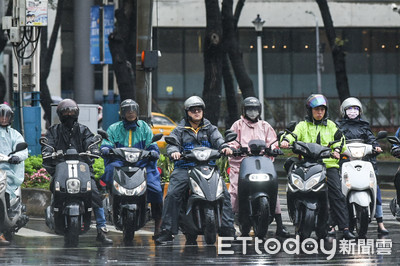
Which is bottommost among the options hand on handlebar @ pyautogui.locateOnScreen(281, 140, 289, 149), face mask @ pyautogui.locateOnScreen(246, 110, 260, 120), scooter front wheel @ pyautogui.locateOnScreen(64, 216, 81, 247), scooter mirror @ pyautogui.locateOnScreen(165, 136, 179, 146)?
scooter front wheel @ pyautogui.locateOnScreen(64, 216, 81, 247)

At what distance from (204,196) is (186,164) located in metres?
0.80

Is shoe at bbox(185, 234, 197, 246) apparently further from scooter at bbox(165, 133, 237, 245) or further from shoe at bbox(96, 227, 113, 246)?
shoe at bbox(96, 227, 113, 246)

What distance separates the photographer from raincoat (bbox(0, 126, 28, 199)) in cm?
1208

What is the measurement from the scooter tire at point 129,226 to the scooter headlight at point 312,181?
196cm

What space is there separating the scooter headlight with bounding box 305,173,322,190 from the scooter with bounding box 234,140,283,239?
39 cm

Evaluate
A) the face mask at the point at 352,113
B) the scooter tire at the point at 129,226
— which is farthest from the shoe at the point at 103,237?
the face mask at the point at 352,113

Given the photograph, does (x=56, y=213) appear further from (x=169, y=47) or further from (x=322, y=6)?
(x=169, y=47)

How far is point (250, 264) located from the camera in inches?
392

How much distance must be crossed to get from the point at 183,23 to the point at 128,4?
104 ft

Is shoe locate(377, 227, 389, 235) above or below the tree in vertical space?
below

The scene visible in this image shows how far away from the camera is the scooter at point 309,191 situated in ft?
37.7

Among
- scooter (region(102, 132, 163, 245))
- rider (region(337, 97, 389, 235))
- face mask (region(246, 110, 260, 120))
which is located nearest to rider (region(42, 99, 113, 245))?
scooter (region(102, 132, 163, 245))

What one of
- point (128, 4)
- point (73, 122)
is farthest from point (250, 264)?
point (128, 4)

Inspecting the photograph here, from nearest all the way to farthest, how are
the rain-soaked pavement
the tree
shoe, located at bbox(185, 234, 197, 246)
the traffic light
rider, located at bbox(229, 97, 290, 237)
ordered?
the rain-soaked pavement, shoe, located at bbox(185, 234, 197, 246), rider, located at bbox(229, 97, 290, 237), the traffic light, the tree
